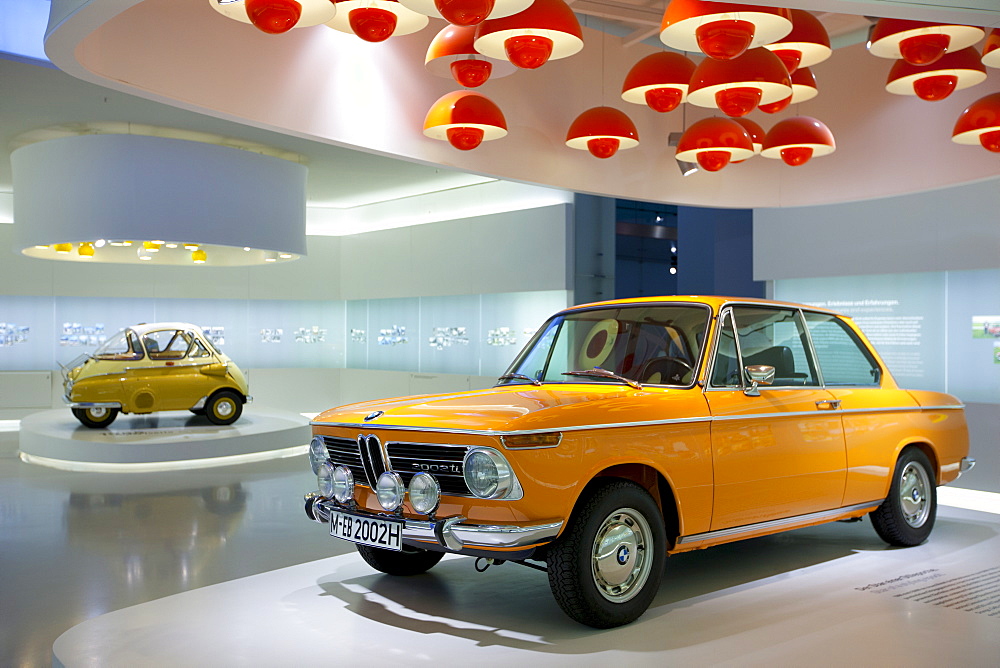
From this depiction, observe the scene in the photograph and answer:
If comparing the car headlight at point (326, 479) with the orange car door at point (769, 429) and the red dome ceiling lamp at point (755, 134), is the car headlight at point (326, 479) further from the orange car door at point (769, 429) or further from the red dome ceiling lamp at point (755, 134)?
the red dome ceiling lamp at point (755, 134)

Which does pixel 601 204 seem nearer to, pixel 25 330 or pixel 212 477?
pixel 212 477

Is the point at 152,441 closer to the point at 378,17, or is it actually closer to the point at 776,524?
the point at 378,17

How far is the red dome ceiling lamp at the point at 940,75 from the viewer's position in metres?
6.29

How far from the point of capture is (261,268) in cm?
1809

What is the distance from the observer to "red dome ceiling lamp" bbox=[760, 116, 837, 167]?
24.1 feet

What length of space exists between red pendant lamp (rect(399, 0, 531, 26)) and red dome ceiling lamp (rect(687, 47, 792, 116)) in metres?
1.82

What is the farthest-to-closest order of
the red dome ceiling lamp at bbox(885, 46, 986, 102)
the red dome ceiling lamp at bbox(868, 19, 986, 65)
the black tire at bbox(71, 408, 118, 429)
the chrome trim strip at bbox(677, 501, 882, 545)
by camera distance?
the black tire at bbox(71, 408, 118, 429) < the red dome ceiling lamp at bbox(885, 46, 986, 102) < the red dome ceiling lamp at bbox(868, 19, 986, 65) < the chrome trim strip at bbox(677, 501, 882, 545)

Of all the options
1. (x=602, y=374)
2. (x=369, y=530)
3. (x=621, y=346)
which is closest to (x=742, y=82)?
(x=621, y=346)

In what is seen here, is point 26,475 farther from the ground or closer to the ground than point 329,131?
closer to the ground

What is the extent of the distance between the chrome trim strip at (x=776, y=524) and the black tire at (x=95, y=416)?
10018mm

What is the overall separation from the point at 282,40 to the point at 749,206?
5572 mm

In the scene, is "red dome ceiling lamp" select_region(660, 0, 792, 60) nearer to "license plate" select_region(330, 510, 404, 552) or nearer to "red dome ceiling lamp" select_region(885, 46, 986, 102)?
"red dome ceiling lamp" select_region(885, 46, 986, 102)

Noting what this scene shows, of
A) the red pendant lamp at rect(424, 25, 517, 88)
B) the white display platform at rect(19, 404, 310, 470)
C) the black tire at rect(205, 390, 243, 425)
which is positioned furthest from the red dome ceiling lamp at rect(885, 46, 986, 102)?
the black tire at rect(205, 390, 243, 425)

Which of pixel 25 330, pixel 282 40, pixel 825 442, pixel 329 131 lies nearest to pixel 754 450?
pixel 825 442
